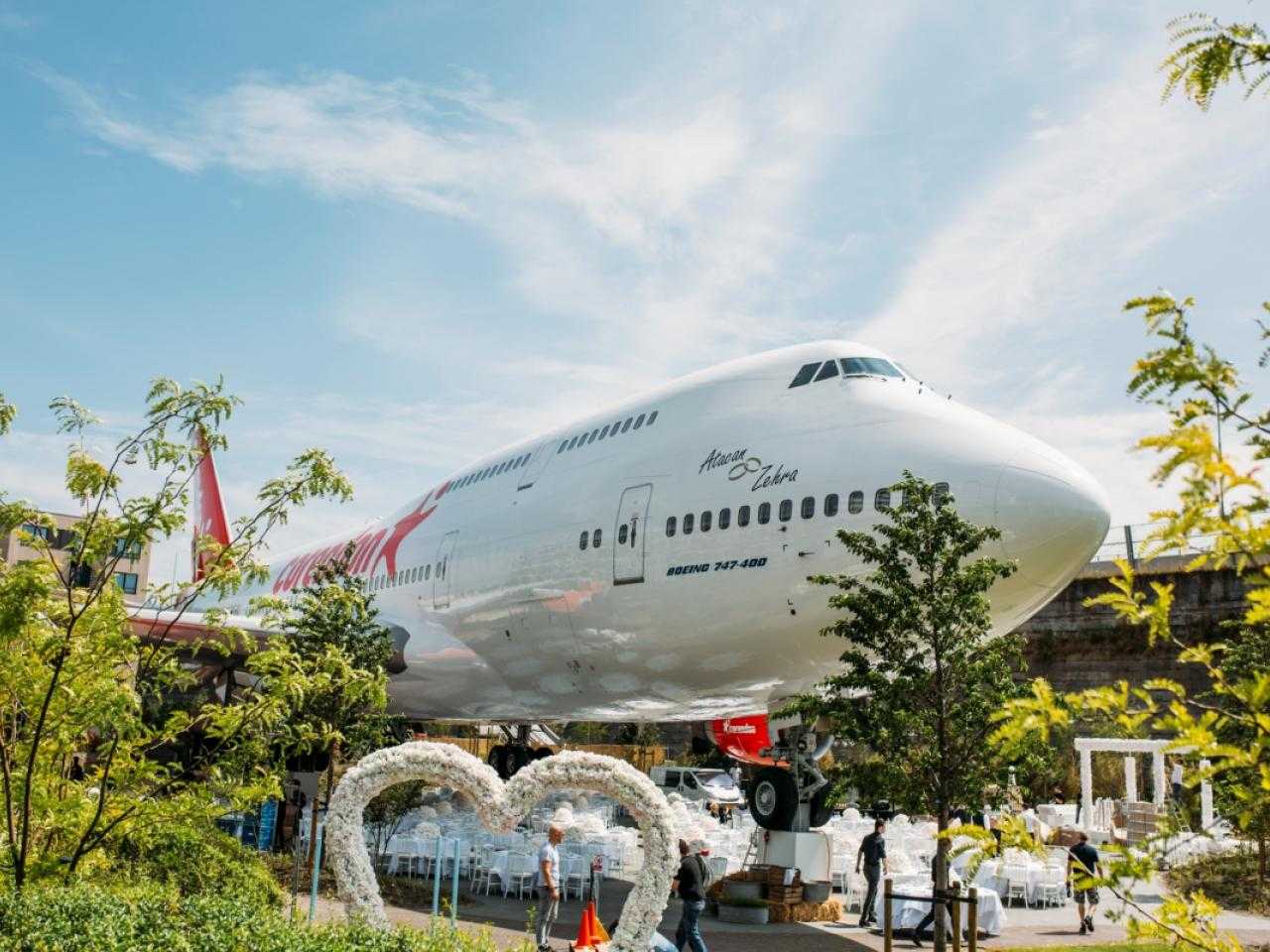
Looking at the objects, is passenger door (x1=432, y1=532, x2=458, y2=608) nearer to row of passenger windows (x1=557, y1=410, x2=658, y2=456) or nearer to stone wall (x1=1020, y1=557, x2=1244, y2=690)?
row of passenger windows (x1=557, y1=410, x2=658, y2=456)

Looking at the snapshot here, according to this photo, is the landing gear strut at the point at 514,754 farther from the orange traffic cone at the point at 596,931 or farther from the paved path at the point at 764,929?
the orange traffic cone at the point at 596,931

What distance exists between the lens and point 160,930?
6977 mm

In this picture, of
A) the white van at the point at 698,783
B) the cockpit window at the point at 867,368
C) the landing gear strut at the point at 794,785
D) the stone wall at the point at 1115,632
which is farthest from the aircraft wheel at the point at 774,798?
the stone wall at the point at 1115,632

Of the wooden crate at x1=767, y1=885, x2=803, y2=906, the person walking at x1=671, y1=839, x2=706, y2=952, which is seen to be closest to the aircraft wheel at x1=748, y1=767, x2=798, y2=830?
the wooden crate at x1=767, y1=885, x2=803, y2=906

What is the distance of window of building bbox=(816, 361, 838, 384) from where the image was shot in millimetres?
13523

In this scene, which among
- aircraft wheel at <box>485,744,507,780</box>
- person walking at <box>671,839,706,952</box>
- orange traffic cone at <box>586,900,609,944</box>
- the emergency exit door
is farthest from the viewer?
aircraft wheel at <box>485,744,507,780</box>

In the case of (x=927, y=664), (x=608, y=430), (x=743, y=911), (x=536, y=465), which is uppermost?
(x=608, y=430)

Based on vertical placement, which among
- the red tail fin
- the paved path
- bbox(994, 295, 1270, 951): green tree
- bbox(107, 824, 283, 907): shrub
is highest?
the red tail fin

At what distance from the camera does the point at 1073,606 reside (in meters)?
38.4

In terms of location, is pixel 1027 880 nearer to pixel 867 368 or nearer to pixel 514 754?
pixel 867 368

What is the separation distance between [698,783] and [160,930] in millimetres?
33076

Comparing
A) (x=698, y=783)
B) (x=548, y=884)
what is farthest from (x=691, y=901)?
(x=698, y=783)

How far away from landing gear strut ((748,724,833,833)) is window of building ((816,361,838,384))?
397 cm

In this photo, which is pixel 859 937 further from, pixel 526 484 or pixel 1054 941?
pixel 526 484
